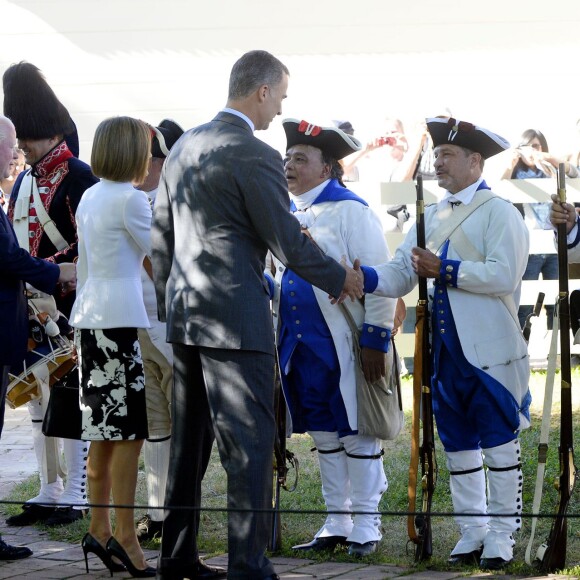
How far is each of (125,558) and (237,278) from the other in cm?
146

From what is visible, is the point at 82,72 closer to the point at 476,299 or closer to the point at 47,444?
the point at 47,444

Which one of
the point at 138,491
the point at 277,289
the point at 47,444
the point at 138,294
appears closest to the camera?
the point at 138,294

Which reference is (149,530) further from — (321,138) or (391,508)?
(321,138)

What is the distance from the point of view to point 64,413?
5.61 meters

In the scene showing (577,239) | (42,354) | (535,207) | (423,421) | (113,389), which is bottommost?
(423,421)

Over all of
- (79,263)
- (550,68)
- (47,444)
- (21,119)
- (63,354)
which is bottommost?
(47,444)

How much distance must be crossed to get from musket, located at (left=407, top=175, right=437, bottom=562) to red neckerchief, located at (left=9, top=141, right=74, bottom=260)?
6.44ft

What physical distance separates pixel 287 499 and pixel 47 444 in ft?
4.50

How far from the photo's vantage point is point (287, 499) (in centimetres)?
696

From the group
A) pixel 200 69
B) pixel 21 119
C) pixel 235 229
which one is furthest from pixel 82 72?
pixel 235 229

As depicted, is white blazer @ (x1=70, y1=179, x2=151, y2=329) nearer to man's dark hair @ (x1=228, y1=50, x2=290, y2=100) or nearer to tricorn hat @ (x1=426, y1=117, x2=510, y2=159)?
man's dark hair @ (x1=228, y1=50, x2=290, y2=100)

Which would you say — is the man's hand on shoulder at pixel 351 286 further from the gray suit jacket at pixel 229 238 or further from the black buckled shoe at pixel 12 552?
the black buckled shoe at pixel 12 552

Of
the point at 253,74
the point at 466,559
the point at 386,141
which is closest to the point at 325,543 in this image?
the point at 466,559

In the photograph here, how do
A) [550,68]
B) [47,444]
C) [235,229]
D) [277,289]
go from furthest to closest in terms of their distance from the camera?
[550,68], [47,444], [277,289], [235,229]
